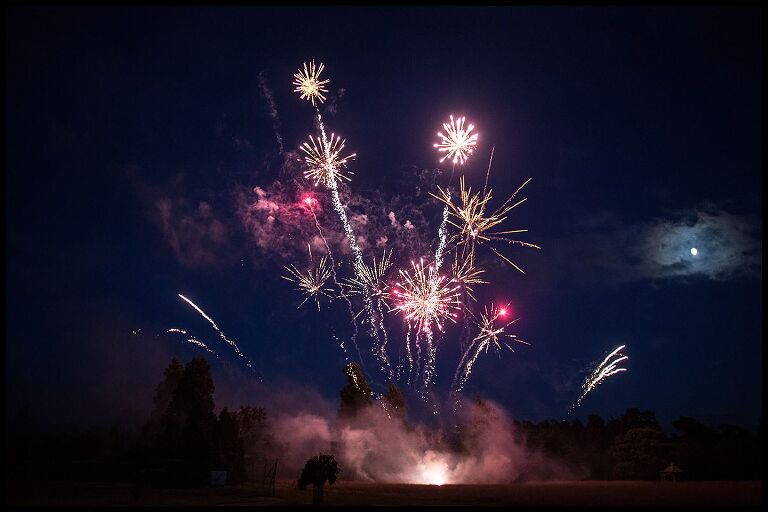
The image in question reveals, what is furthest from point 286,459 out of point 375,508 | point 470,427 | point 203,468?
point 375,508

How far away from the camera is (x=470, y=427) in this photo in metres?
53.2

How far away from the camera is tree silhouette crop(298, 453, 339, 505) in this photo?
81.7 ft

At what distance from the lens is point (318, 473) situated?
25016mm

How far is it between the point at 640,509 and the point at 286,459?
122ft

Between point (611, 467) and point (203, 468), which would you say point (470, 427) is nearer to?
point (611, 467)

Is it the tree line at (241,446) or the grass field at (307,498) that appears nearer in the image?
the grass field at (307,498)

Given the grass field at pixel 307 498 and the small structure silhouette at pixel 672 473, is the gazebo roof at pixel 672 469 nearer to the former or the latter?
the small structure silhouette at pixel 672 473

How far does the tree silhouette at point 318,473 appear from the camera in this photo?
81.7ft

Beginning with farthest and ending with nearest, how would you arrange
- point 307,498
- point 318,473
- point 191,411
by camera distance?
point 191,411, point 307,498, point 318,473

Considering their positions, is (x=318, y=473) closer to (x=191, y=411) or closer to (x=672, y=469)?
(x=191, y=411)

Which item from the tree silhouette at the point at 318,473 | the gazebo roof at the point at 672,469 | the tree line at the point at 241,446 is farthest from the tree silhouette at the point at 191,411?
the gazebo roof at the point at 672,469

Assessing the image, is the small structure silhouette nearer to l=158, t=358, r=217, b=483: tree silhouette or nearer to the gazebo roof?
the gazebo roof

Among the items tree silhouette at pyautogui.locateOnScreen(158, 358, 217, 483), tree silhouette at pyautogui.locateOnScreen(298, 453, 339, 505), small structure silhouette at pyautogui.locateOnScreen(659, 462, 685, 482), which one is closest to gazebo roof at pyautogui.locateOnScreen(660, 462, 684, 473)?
small structure silhouette at pyautogui.locateOnScreen(659, 462, 685, 482)

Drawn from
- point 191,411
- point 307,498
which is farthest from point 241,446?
point 307,498
